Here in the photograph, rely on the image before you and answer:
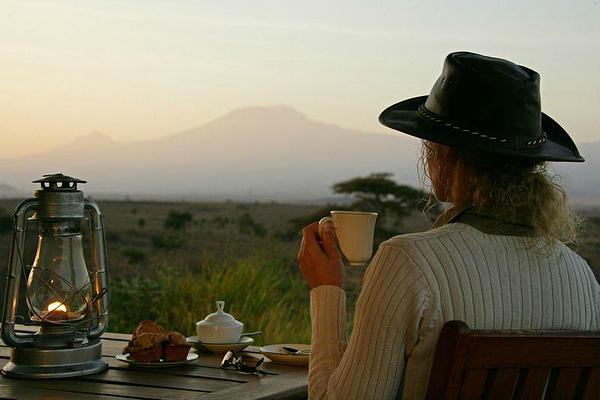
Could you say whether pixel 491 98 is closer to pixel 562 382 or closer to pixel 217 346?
pixel 562 382

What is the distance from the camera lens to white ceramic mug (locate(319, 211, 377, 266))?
6.71 ft

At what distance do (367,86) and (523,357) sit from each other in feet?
27.0

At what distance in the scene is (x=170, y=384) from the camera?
7.80 feet

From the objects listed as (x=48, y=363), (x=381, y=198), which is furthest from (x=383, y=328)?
(x=381, y=198)

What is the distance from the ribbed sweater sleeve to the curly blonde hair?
0.78ft

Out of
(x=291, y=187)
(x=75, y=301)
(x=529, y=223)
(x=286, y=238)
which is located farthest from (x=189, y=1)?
(x=529, y=223)

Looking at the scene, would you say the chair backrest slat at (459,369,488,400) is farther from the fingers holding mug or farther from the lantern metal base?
the lantern metal base

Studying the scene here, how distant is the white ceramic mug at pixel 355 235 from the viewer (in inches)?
80.5

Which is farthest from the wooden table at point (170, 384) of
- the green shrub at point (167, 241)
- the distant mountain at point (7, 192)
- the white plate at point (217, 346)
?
the green shrub at point (167, 241)

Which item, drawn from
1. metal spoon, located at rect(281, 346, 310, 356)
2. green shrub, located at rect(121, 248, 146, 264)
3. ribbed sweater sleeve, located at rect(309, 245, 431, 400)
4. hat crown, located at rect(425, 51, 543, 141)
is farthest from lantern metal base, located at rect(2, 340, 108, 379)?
green shrub, located at rect(121, 248, 146, 264)

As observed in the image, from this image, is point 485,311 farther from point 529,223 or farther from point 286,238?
point 286,238

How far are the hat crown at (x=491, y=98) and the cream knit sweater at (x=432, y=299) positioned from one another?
0.22 metres

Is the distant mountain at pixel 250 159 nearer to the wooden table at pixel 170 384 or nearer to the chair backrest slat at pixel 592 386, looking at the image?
the wooden table at pixel 170 384

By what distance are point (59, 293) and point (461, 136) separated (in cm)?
115
